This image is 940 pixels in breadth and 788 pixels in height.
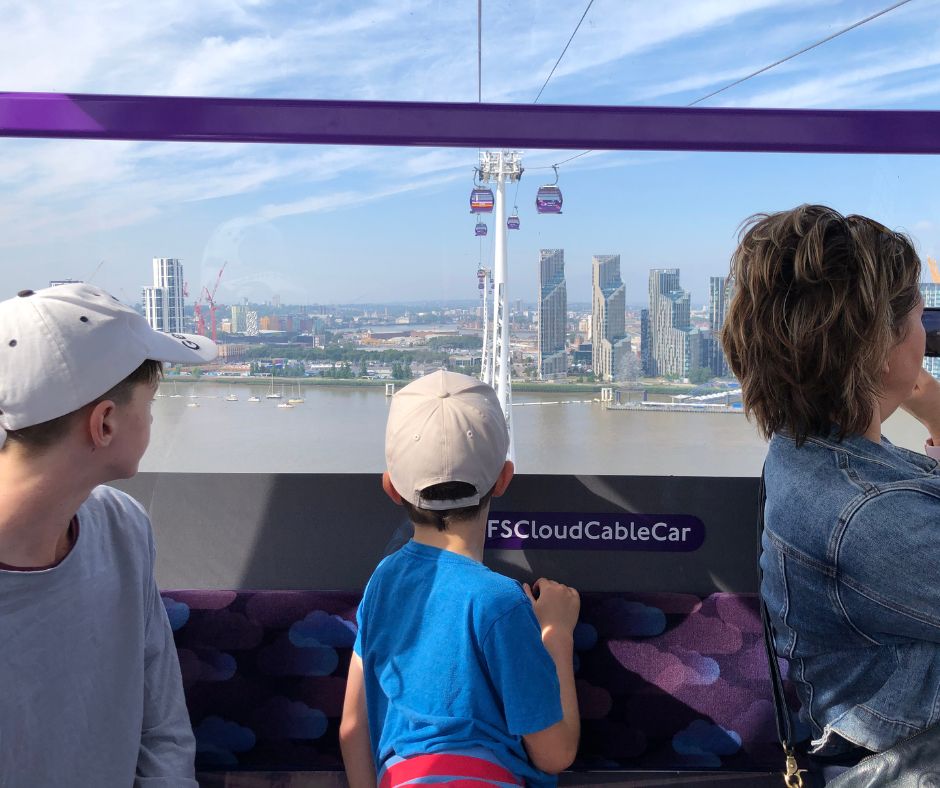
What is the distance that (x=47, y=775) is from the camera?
1288 mm

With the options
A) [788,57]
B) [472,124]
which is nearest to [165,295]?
[472,124]

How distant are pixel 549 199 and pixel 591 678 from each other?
115 cm

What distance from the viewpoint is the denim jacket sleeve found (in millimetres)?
1133

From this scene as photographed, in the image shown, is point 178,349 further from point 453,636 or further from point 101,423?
point 453,636

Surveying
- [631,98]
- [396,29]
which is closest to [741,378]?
[631,98]

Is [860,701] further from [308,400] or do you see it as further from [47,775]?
[308,400]

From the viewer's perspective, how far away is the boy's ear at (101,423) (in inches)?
48.9

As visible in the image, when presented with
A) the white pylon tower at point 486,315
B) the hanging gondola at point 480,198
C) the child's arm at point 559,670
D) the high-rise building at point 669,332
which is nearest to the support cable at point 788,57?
the hanging gondola at point 480,198

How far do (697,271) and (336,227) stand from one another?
89cm

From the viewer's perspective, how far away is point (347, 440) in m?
2.08

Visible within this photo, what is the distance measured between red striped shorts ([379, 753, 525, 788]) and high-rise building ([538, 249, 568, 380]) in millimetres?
1049

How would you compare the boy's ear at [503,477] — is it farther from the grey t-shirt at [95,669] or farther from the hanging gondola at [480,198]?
A: the hanging gondola at [480,198]

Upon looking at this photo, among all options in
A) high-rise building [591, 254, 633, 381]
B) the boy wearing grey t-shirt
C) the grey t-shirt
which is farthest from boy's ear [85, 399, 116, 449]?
high-rise building [591, 254, 633, 381]

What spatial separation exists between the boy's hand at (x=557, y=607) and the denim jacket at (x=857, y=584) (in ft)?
1.82
